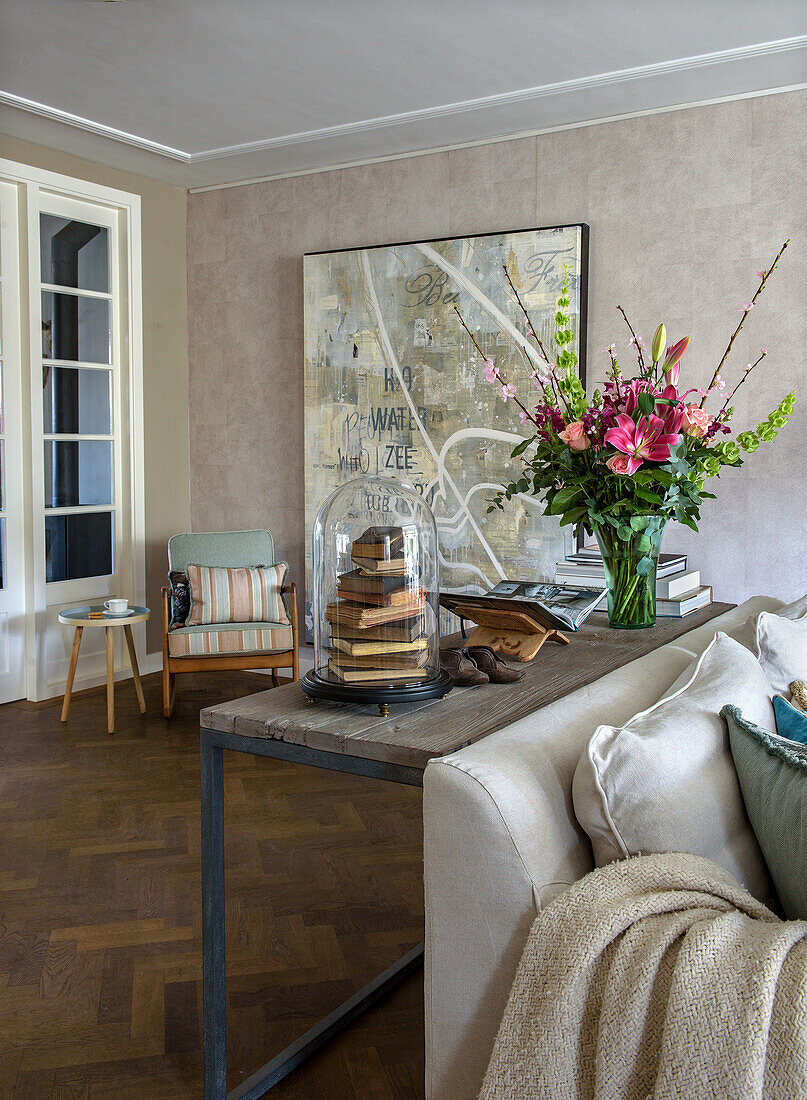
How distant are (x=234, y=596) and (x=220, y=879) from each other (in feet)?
9.93

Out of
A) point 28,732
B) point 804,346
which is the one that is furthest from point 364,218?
point 28,732

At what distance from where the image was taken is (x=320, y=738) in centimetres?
139

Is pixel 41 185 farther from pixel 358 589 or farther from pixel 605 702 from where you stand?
pixel 605 702

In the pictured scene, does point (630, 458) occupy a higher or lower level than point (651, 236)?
lower

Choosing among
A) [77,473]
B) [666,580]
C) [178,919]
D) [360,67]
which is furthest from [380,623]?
[77,473]

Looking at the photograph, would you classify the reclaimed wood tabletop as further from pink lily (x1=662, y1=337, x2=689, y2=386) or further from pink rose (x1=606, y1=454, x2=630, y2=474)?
pink lily (x1=662, y1=337, x2=689, y2=386)

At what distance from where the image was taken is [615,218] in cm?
409

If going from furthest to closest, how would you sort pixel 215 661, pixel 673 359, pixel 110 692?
pixel 215 661 → pixel 110 692 → pixel 673 359

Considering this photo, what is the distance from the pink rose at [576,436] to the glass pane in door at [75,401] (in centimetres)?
353

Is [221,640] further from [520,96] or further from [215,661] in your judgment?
[520,96]

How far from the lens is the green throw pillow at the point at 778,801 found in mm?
1094

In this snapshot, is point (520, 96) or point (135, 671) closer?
point (520, 96)

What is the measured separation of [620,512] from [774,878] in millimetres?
1084

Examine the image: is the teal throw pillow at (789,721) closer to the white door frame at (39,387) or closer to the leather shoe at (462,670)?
the leather shoe at (462,670)
